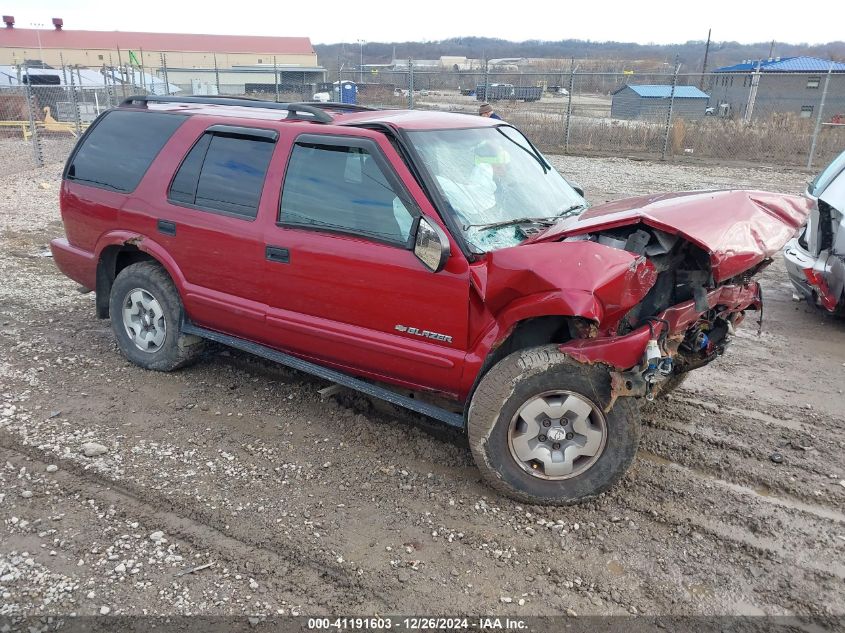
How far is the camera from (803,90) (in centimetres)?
3600

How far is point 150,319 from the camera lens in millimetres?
4902

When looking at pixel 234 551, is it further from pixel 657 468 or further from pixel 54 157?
pixel 54 157

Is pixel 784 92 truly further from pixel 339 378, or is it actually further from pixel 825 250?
pixel 339 378

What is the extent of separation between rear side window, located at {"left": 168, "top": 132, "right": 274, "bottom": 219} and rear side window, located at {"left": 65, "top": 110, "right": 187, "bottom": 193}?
1.25ft

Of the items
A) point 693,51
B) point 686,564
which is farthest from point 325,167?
point 693,51

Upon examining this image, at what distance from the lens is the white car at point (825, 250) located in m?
5.38

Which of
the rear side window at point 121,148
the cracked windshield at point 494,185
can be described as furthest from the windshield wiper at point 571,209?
the rear side window at point 121,148

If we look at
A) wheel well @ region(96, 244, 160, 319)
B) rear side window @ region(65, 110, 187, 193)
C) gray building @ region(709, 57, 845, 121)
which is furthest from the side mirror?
gray building @ region(709, 57, 845, 121)

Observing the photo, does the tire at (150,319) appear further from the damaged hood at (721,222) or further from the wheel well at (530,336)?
the damaged hood at (721,222)

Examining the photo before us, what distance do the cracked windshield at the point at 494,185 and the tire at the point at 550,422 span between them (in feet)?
2.33

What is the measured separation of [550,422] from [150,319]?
316 cm

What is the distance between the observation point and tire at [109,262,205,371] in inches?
186

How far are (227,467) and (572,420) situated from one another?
6.46 feet

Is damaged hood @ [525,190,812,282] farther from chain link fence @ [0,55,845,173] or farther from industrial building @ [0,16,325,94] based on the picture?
industrial building @ [0,16,325,94]
